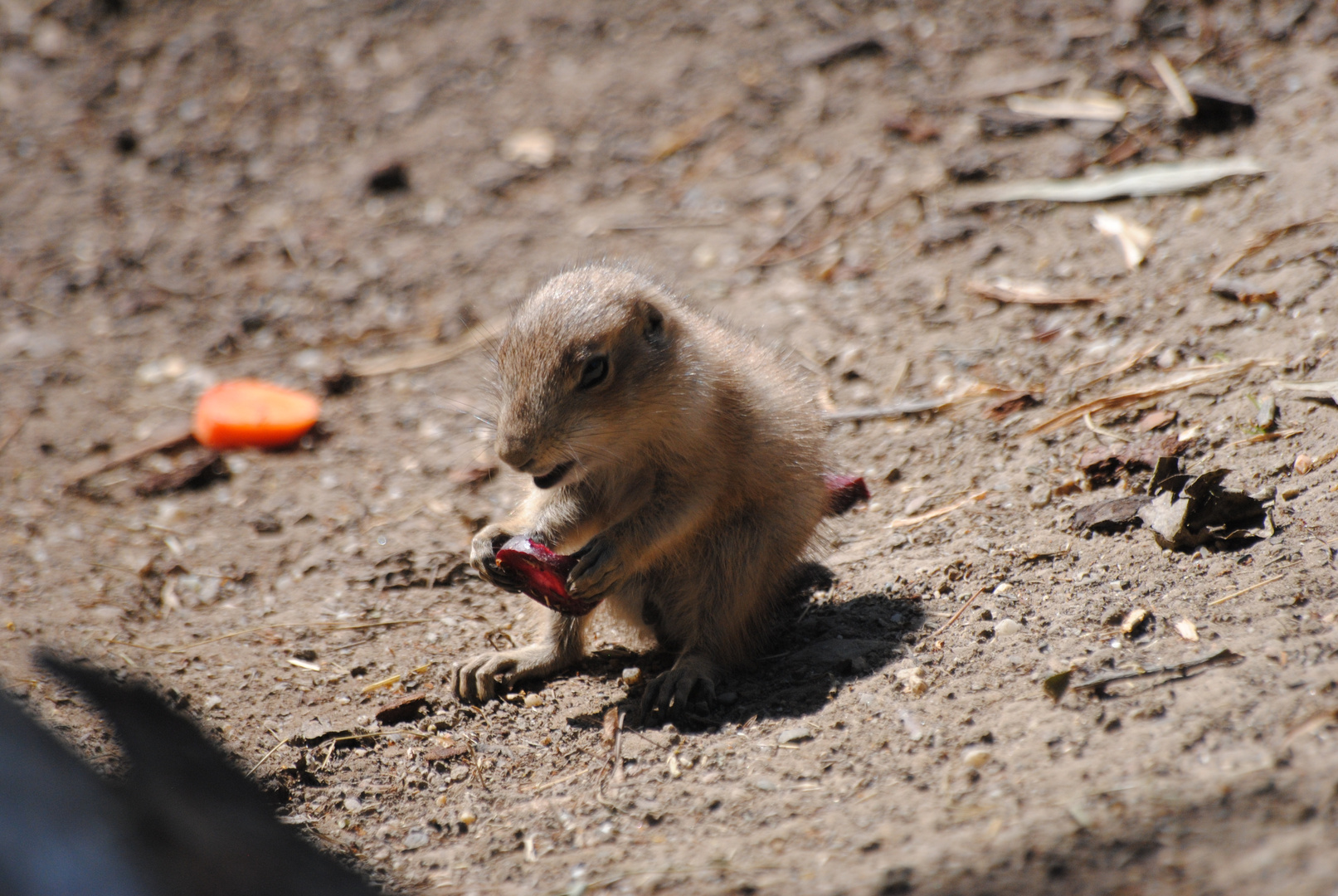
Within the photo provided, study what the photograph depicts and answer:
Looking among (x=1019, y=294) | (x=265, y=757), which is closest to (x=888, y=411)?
(x=1019, y=294)

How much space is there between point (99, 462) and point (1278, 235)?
596 cm

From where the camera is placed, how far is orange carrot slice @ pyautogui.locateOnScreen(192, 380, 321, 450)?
591 centimetres

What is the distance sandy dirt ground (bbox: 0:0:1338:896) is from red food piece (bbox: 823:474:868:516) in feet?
0.52

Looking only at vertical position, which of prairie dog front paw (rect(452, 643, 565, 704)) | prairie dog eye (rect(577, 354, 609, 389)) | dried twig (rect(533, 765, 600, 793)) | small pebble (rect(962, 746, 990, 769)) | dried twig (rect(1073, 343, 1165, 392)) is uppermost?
prairie dog eye (rect(577, 354, 609, 389))

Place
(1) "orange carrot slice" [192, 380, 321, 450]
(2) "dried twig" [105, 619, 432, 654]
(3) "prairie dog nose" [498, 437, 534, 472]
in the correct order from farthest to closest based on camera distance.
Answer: (1) "orange carrot slice" [192, 380, 321, 450]
(2) "dried twig" [105, 619, 432, 654]
(3) "prairie dog nose" [498, 437, 534, 472]

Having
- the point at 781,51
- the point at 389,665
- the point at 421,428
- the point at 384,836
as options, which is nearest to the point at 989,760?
the point at 384,836

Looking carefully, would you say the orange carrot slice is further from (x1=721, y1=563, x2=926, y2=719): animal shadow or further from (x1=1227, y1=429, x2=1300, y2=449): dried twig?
(x1=1227, y1=429, x2=1300, y2=449): dried twig

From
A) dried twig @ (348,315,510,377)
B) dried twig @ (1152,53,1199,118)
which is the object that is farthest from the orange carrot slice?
dried twig @ (1152,53,1199,118)

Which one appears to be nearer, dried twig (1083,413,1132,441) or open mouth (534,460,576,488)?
open mouth (534,460,576,488)

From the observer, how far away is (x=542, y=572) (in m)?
3.71

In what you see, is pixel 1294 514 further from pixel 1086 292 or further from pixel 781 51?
pixel 781 51

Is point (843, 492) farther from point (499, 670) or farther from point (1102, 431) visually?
point (499, 670)

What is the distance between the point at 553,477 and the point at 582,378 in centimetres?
35

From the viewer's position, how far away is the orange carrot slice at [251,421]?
19.4ft
